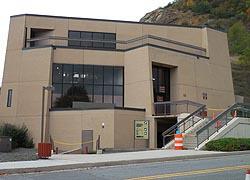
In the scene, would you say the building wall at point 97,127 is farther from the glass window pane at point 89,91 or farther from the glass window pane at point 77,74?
the glass window pane at point 77,74

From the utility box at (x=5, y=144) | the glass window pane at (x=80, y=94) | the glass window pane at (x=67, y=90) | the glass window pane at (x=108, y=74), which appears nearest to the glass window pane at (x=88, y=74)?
the glass window pane at (x=80, y=94)

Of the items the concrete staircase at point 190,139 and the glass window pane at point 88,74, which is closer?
the concrete staircase at point 190,139

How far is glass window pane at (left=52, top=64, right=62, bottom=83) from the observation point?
36.0m

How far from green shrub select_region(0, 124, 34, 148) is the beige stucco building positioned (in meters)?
0.65

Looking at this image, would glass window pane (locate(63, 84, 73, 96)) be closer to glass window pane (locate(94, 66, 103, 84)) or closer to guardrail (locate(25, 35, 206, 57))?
glass window pane (locate(94, 66, 103, 84))

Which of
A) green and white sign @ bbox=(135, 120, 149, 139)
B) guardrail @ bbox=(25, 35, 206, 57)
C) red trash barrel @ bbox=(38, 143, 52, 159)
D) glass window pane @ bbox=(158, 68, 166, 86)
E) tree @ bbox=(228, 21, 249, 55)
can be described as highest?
tree @ bbox=(228, 21, 249, 55)

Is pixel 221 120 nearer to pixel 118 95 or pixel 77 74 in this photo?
pixel 118 95

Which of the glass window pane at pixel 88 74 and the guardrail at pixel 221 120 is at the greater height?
the glass window pane at pixel 88 74

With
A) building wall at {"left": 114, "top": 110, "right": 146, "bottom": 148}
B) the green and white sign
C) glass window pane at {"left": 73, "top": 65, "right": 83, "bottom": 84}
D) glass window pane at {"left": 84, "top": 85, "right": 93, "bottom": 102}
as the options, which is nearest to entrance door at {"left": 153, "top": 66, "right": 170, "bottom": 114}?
the green and white sign

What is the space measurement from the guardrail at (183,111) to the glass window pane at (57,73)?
32.0 ft

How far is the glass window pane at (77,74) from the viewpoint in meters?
36.6

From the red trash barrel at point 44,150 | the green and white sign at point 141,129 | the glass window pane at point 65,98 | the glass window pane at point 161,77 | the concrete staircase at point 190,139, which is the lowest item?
the red trash barrel at point 44,150

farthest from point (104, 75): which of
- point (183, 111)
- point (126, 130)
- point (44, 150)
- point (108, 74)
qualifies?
point (44, 150)

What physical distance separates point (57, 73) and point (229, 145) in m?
20.0
